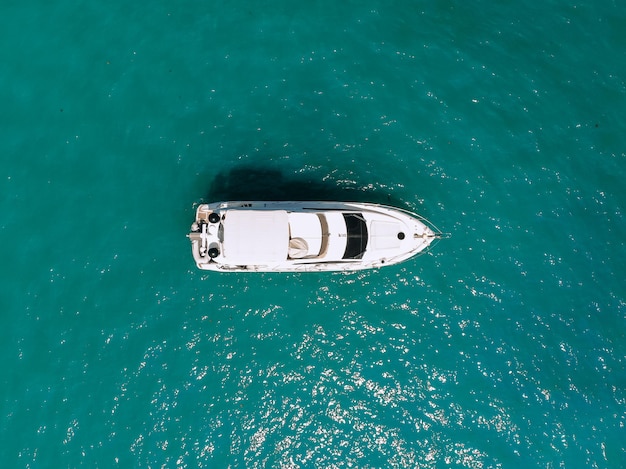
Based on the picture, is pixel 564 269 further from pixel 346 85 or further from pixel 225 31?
pixel 225 31

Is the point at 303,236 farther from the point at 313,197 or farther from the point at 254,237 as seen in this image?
the point at 313,197

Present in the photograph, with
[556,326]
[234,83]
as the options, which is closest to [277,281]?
[234,83]

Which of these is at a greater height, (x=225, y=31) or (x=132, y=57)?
(x=225, y=31)

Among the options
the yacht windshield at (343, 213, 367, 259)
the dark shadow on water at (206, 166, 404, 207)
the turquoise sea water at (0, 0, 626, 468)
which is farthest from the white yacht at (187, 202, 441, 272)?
the turquoise sea water at (0, 0, 626, 468)

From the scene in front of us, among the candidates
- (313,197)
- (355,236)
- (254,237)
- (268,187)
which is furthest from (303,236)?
(268,187)

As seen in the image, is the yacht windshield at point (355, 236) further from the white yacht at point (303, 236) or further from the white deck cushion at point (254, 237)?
the white deck cushion at point (254, 237)

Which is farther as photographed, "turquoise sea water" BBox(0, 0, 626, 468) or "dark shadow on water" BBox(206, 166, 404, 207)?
"dark shadow on water" BBox(206, 166, 404, 207)

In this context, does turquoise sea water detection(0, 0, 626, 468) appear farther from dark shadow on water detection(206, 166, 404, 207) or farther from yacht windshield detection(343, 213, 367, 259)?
yacht windshield detection(343, 213, 367, 259)
